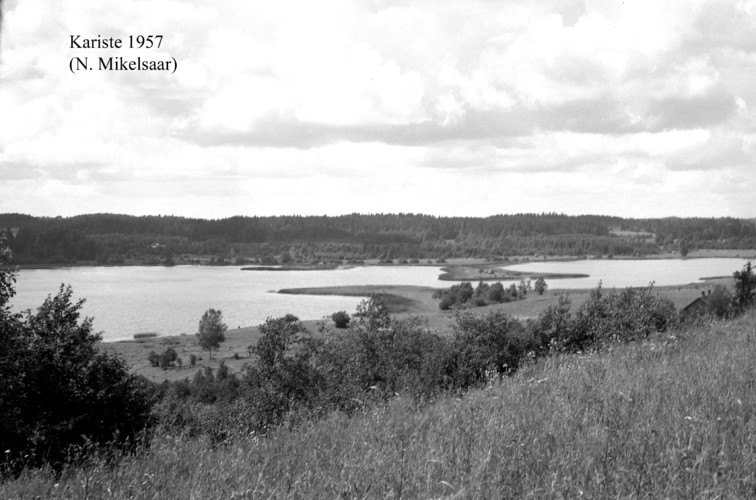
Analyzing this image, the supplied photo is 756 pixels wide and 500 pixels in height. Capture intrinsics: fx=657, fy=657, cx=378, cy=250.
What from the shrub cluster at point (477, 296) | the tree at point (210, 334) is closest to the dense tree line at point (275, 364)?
the tree at point (210, 334)

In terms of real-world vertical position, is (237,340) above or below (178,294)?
below

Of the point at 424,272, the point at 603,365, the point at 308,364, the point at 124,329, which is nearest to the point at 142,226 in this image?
the point at 424,272

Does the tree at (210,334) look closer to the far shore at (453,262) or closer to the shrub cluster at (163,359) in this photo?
the shrub cluster at (163,359)

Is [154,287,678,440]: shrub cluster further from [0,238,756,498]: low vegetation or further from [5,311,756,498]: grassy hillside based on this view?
[5,311,756,498]: grassy hillside

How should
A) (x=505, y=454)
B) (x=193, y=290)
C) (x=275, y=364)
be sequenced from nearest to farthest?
(x=505, y=454)
(x=275, y=364)
(x=193, y=290)

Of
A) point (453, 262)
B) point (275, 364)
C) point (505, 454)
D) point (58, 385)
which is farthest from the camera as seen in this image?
point (453, 262)

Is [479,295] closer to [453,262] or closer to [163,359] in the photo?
[163,359]

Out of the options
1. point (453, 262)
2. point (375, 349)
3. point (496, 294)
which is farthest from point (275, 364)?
point (453, 262)

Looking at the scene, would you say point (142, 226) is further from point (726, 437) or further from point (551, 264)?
point (726, 437)
